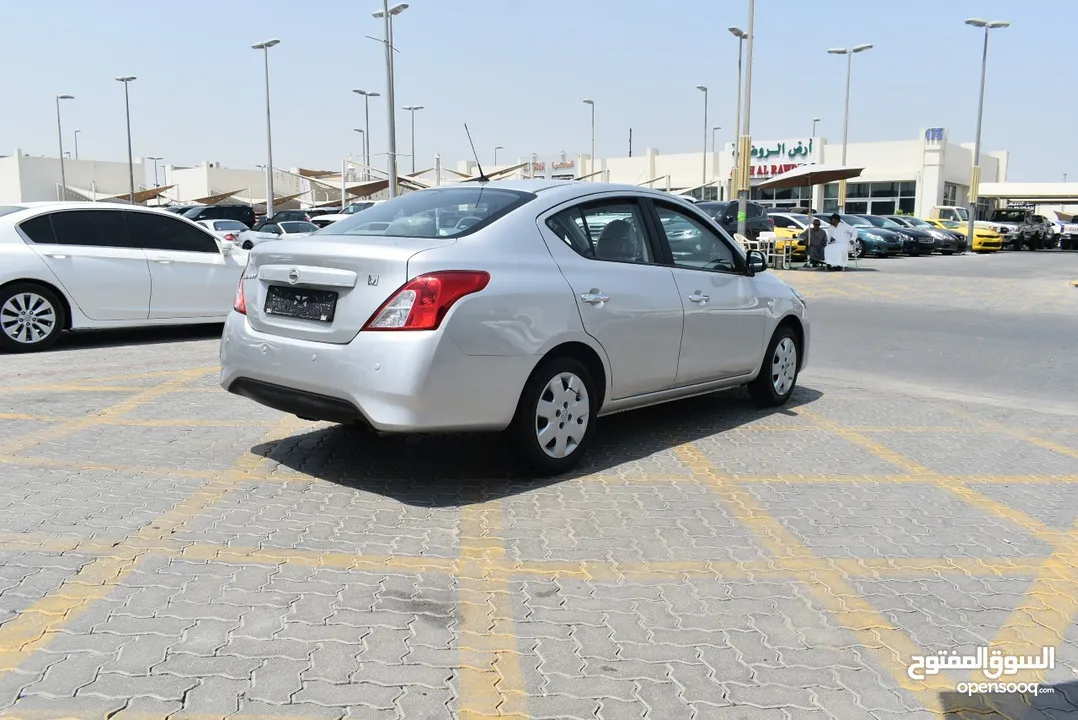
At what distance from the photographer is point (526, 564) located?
152 inches

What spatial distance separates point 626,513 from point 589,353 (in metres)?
1.03

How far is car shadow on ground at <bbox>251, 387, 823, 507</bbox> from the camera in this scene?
491cm

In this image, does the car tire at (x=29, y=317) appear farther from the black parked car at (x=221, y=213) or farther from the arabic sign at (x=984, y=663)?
the black parked car at (x=221, y=213)

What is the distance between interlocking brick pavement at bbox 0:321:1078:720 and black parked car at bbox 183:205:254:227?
105ft

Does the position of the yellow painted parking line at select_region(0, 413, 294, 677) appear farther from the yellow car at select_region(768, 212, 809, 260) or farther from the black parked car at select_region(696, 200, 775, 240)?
the black parked car at select_region(696, 200, 775, 240)

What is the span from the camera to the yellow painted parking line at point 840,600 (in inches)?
118

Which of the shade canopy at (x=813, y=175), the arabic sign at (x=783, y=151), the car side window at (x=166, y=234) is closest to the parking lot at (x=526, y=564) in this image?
the car side window at (x=166, y=234)

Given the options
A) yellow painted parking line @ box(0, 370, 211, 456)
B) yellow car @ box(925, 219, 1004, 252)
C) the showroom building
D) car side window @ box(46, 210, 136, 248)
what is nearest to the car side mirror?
yellow painted parking line @ box(0, 370, 211, 456)

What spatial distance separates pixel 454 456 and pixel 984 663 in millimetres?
3190

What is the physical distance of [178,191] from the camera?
85.0 meters

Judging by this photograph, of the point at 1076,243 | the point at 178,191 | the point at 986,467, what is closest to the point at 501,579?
the point at 986,467

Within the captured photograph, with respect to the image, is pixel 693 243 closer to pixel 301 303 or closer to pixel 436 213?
pixel 436 213

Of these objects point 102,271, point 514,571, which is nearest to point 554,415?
point 514,571

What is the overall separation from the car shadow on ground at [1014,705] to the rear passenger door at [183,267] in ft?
28.9
